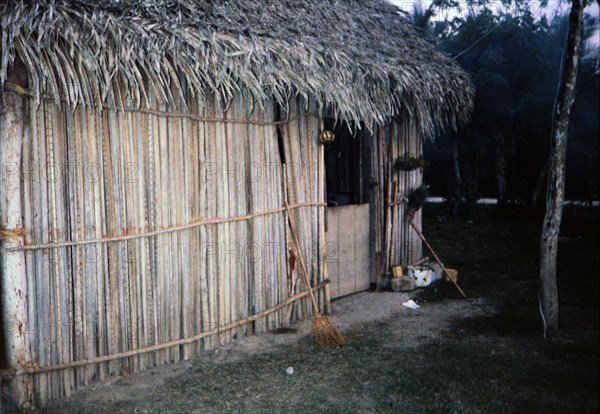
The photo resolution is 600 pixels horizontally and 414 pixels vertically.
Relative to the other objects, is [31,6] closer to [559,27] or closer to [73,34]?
[73,34]

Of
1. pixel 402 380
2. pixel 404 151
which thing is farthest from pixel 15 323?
pixel 404 151

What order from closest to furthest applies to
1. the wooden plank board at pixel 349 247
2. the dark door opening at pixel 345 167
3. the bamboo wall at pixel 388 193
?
the wooden plank board at pixel 349 247 < the bamboo wall at pixel 388 193 < the dark door opening at pixel 345 167

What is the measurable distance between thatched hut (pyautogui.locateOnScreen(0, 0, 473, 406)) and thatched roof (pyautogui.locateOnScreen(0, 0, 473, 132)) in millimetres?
15

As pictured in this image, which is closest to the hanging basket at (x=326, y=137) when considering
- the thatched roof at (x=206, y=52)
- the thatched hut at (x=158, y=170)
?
the thatched hut at (x=158, y=170)

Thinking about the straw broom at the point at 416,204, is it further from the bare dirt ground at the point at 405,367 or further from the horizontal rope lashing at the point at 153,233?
the horizontal rope lashing at the point at 153,233

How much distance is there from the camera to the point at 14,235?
355cm

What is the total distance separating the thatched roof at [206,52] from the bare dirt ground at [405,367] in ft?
7.23

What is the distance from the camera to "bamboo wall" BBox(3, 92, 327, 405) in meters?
3.73

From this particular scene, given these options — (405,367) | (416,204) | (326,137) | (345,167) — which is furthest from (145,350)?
(416,204)

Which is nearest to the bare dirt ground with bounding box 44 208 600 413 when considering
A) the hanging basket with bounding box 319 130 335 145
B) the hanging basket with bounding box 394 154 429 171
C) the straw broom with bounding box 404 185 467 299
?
the straw broom with bounding box 404 185 467 299

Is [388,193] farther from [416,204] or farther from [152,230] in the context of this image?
[152,230]

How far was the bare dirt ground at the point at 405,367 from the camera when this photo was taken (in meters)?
3.72

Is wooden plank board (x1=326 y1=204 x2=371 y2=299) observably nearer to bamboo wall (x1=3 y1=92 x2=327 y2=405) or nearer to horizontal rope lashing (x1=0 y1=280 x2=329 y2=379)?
horizontal rope lashing (x1=0 y1=280 x2=329 y2=379)

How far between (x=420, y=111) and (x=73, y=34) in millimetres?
4218
